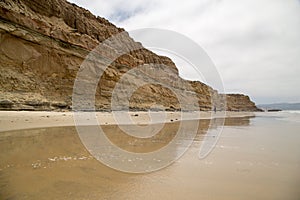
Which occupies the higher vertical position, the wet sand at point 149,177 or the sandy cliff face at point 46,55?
the sandy cliff face at point 46,55

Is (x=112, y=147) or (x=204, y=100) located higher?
(x=204, y=100)

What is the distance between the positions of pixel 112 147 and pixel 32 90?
11231mm

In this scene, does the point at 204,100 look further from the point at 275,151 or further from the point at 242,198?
the point at 242,198

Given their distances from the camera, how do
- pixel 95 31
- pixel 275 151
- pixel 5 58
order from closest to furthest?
pixel 275 151 < pixel 5 58 < pixel 95 31

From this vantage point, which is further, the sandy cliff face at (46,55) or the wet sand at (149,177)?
the sandy cliff face at (46,55)

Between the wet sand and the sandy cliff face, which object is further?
the sandy cliff face

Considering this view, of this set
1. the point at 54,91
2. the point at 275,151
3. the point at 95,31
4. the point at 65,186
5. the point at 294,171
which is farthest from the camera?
the point at 95,31

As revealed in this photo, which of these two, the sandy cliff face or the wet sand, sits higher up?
the sandy cliff face

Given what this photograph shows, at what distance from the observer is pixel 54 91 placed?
1617 cm

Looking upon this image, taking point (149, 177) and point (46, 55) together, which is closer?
point (149, 177)

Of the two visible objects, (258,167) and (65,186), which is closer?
(65,186)

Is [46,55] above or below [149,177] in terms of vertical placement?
above

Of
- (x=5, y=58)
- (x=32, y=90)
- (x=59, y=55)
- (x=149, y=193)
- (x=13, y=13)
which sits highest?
(x=13, y=13)

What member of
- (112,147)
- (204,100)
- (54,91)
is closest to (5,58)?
(54,91)
